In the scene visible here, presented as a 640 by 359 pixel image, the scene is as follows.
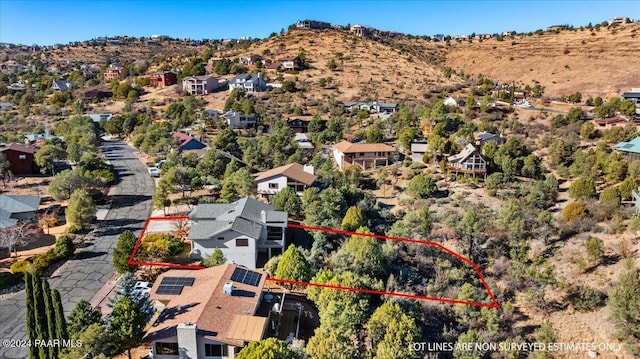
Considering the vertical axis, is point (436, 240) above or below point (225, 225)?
below

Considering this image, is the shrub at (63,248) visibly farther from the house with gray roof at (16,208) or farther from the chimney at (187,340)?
the chimney at (187,340)

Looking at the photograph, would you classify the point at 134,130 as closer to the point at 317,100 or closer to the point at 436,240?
the point at 317,100

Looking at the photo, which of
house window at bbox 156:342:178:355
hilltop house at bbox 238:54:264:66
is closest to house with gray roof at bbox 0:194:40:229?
house window at bbox 156:342:178:355

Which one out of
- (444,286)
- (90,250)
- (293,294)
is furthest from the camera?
(90,250)

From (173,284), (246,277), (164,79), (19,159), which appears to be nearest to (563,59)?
A: (164,79)

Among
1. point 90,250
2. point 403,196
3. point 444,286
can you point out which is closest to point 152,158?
point 90,250

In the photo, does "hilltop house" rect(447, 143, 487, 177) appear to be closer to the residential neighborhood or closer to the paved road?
the residential neighborhood
